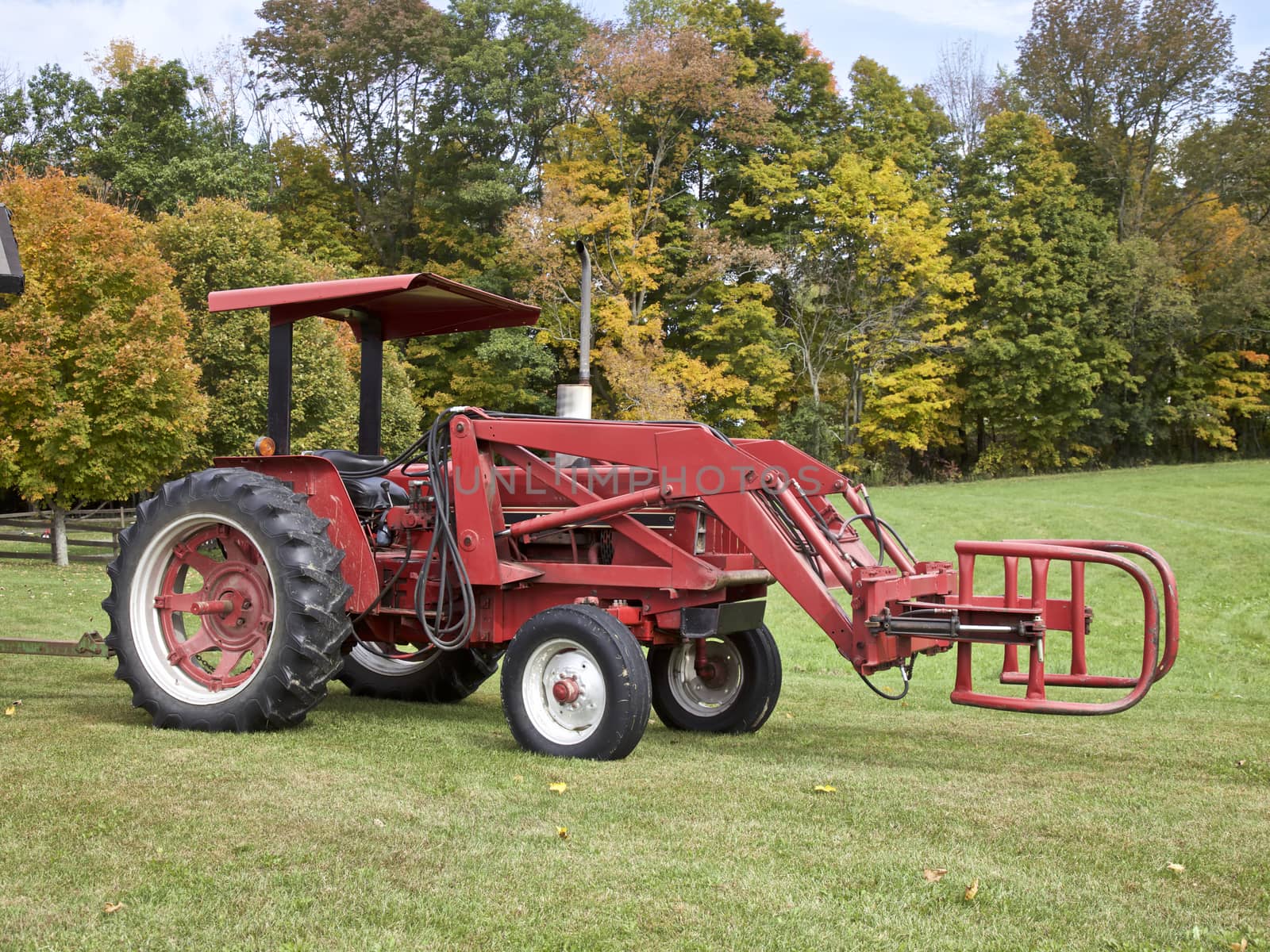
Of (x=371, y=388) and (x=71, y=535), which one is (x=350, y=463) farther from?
(x=71, y=535)

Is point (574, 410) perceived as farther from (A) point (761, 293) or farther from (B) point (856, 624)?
(A) point (761, 293)

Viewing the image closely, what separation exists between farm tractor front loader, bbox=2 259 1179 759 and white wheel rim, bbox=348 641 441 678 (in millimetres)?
826

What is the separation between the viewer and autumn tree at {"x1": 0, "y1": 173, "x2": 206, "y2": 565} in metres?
19.9

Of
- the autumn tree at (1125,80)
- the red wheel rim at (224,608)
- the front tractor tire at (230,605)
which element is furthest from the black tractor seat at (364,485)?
the autumn tree at (1125,80)

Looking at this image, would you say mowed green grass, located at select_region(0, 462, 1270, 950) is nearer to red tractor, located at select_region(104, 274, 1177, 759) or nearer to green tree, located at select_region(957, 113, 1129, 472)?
red tractor, located at select_region(104, 274, 1177, 759)

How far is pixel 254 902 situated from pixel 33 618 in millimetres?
11613

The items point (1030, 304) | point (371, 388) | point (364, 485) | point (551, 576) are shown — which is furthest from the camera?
point (1030, 304)

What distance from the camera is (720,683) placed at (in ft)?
23.5

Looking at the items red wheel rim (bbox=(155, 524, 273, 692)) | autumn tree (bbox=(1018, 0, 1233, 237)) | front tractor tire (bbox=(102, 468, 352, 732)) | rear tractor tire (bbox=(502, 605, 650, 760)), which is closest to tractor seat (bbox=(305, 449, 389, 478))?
front tractor tire (bbox=(102, 468, 352, 732))

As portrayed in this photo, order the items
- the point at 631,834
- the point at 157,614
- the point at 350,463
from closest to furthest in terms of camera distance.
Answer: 1. the point at 631,834
2. the point at 157,614
3. the point at 350,463

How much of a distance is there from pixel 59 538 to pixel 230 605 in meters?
17.4

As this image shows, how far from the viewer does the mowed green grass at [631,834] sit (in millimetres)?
3527

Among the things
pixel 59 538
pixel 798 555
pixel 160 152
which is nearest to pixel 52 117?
pixel 160 152

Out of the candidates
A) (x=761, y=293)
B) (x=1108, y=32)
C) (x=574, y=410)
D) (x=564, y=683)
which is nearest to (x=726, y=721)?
(x=564, y=683)
